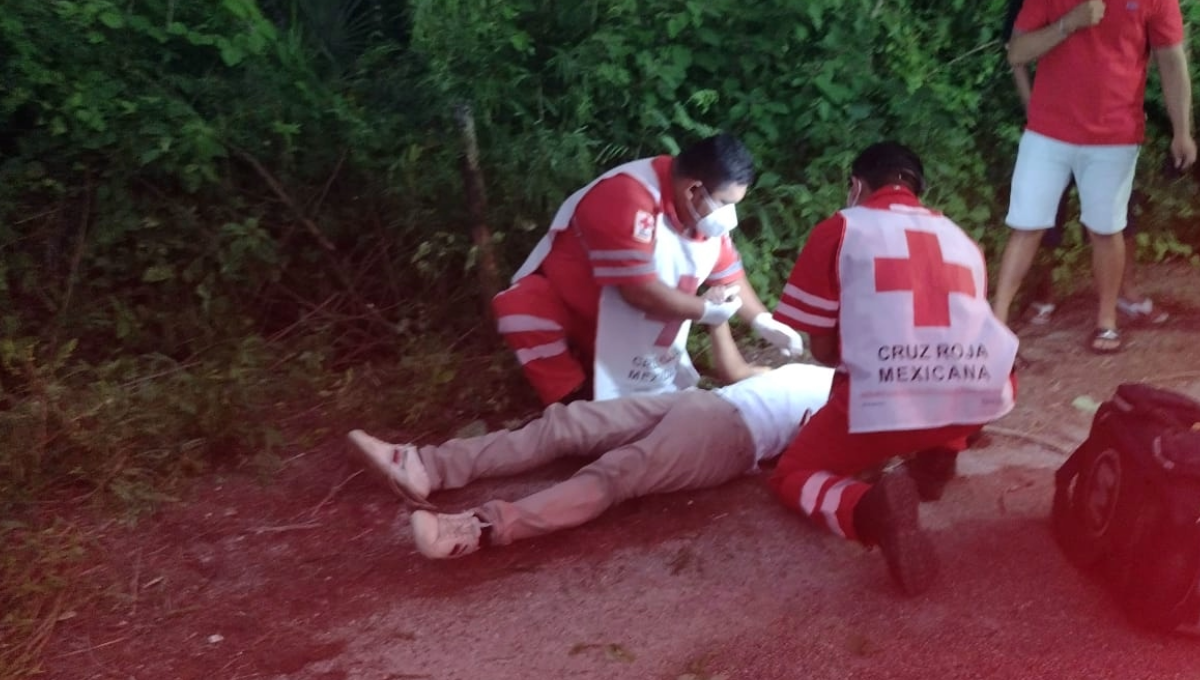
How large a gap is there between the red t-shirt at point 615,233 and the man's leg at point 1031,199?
1.35 meters

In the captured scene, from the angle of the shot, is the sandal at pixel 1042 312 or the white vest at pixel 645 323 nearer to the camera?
the white vest at pixel 645 323

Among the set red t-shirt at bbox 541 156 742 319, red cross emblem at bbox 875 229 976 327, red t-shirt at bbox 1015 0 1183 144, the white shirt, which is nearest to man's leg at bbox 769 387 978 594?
the white shirt

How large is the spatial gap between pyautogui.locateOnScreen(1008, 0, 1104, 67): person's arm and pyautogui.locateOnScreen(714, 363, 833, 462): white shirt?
164cm

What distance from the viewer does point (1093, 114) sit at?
4043 millimetres

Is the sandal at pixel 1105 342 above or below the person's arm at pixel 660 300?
below

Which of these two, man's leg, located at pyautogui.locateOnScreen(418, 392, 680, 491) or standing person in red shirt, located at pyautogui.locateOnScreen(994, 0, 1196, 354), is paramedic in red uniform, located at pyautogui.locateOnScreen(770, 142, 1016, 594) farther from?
standing person in red shirt, located at pyautogui.locateOnScreen(994, 0, 1196, 354)

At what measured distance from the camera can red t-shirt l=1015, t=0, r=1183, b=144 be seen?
3.96 m

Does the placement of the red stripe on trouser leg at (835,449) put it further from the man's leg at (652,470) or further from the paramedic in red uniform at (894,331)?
the man's leg at (652,470)

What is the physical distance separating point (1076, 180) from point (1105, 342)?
2.19ft

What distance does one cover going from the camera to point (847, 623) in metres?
2.60

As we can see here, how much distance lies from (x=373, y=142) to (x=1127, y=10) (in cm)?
310

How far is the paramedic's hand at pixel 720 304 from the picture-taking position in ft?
11.8

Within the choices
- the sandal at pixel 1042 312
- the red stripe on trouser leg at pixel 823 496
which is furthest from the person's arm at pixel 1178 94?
the red stripe on trouser leg at pixel 823 496

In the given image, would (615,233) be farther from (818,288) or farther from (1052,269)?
(1052,269)
